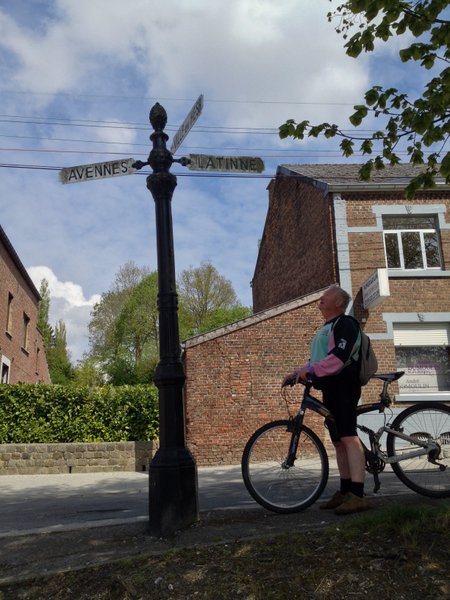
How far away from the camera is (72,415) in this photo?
13.4 metres

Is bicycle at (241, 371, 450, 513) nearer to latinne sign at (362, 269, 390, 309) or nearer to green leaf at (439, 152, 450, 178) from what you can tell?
green leaf at (439, 152, 450, 178)

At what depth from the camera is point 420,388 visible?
14.5m

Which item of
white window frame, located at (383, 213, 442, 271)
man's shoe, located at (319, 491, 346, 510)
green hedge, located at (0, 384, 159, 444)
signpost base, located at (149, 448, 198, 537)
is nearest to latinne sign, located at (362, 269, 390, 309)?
white window frame, located at (383, 213, 442, 271)

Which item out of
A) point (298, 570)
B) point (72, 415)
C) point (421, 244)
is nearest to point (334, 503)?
point (298, 570)

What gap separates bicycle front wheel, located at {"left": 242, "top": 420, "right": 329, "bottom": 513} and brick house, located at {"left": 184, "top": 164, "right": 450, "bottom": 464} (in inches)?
365

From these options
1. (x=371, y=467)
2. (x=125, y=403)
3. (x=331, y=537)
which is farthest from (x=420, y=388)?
(x=331, y=537)

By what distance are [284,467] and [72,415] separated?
10225 millimetres

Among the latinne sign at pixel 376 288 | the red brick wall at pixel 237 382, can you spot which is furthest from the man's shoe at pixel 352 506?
the latinne sign at pixel 376 288

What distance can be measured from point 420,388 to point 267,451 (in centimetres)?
1141

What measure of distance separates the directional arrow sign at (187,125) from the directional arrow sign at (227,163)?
0.25 m

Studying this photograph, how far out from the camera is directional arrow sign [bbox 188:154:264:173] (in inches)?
202

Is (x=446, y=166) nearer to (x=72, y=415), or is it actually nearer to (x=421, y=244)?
(x=72, y=415)

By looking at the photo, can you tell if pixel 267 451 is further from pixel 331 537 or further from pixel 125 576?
pixel 125 576

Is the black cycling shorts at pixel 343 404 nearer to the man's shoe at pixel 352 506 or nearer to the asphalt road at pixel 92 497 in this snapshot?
the man's shoe at pixel 352 506
